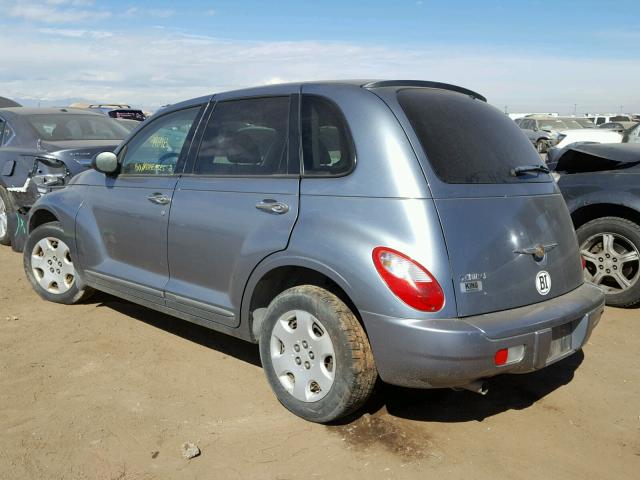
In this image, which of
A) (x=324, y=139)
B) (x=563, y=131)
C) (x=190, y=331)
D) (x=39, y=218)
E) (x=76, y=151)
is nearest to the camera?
(x=324, y=139)

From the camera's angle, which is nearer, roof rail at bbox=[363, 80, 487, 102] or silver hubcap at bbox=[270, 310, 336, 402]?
silver hubcap at bbox=[270, 310, 336, 402]

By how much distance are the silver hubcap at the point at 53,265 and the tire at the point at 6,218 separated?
208 cm

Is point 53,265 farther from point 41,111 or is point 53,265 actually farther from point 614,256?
point 614,256

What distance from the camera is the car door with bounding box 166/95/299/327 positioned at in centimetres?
352

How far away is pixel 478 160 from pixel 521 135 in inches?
26.4

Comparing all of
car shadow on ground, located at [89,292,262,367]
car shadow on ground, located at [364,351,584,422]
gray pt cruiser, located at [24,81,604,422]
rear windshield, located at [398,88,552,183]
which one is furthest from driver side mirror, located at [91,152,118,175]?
car shadow on ground, located at [364,351,584,422]

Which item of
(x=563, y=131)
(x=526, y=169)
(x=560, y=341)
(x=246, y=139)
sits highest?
(x=246, y=139)

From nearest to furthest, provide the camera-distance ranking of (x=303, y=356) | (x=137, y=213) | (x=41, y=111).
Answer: (x=303, y=356), (x=137, y=213), (x=41, y=111)

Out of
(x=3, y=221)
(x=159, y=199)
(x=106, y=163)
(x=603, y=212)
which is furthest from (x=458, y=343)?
(x=3, y=221)

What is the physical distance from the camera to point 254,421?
344 cm

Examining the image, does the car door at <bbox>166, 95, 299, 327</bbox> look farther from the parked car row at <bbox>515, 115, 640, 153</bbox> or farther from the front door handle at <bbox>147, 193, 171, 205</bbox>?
the parked car row at <bbox>515, 115, 640, 153</bbox>

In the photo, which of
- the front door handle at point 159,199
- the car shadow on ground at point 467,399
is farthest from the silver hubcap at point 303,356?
the front door handle at point 159,199

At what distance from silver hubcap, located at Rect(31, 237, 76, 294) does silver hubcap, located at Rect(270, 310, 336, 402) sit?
2466mm

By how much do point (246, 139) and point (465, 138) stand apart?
133cm
